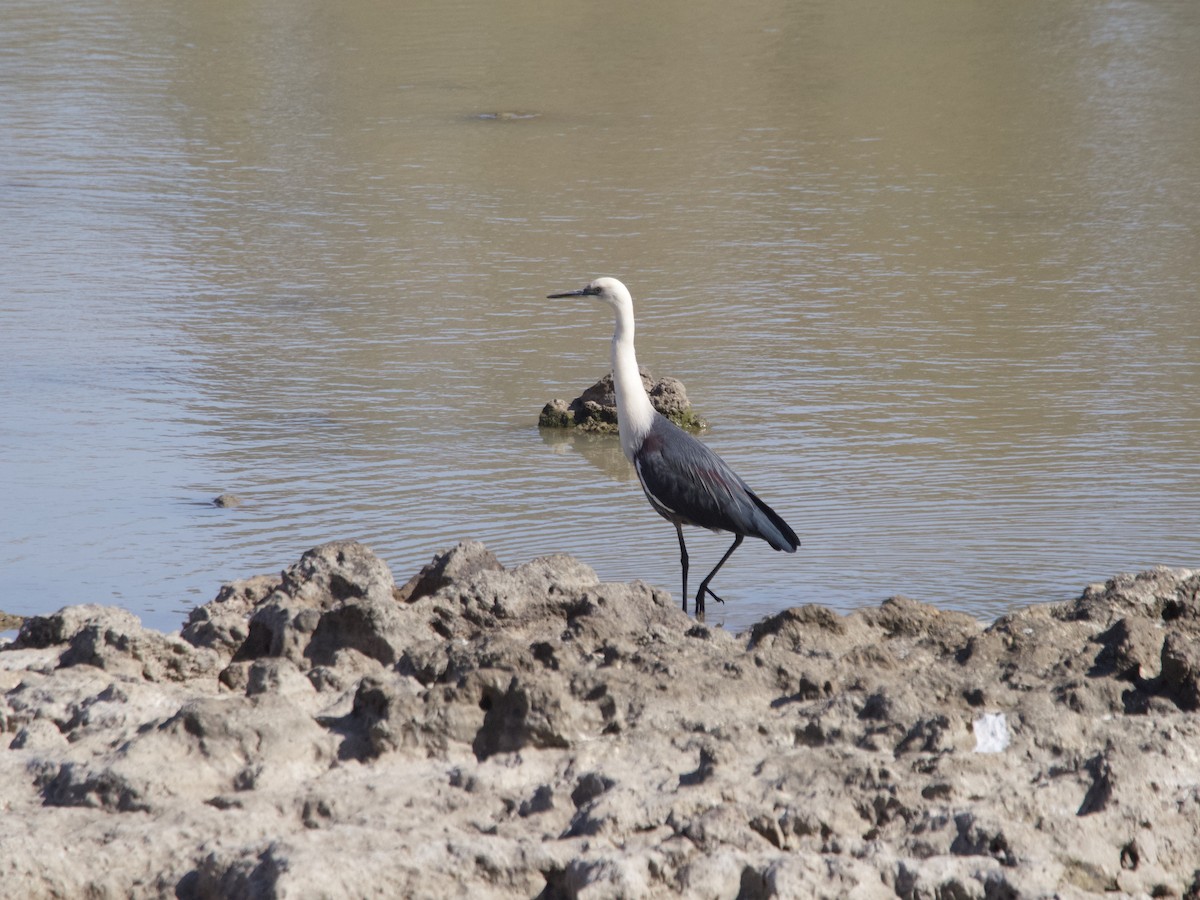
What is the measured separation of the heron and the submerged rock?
1660 millimetres

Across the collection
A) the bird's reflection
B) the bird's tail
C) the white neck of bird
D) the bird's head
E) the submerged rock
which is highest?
the bird's head

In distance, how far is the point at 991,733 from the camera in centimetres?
Answer: 411

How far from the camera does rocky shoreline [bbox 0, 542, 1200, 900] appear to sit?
3.54 metres

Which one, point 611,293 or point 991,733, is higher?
point 611,293

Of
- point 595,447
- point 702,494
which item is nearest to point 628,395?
point 702,494

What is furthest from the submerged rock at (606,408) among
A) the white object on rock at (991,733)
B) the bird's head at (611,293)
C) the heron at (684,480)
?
the white object on rock at (991,733)

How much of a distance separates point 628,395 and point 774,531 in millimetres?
921

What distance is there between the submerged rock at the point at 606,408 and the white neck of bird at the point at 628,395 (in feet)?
5.26

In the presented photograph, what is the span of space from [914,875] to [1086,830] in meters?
0.44

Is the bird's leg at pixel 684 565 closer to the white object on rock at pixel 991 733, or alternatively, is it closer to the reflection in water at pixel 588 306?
the reflection in water at pixel 588 306

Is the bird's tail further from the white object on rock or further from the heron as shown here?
the white object on rock

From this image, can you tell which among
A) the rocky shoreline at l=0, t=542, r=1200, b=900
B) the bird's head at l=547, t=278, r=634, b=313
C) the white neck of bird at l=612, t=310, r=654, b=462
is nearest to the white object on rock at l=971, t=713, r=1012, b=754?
the rocky shoreline at l=0, t=542, r=1200, b=900

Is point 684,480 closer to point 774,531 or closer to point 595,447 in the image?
point 774,531

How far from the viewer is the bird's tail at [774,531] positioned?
22.0ft
